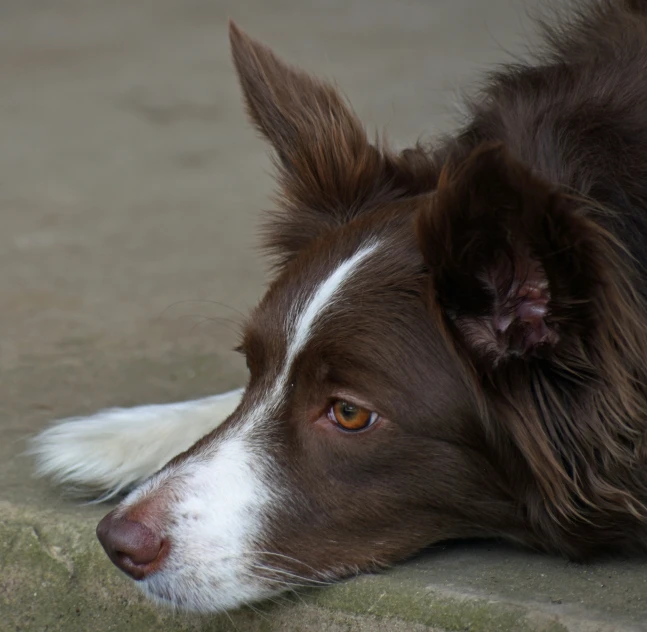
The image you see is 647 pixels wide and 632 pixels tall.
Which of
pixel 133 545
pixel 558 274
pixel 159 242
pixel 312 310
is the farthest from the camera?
pixel 159 242

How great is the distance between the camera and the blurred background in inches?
193

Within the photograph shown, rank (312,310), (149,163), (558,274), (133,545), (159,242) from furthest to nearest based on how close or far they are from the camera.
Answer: (149,163), (159,242), (312,310), (133,545), (558,274)

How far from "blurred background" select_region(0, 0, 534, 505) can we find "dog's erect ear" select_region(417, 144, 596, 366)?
1.14m

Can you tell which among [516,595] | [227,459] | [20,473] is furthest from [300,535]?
[20,473]

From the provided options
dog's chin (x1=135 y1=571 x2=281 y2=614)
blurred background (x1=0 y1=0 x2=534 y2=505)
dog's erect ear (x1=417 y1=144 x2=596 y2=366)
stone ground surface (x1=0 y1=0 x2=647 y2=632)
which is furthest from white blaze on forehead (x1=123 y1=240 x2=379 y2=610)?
blurred background (x1=0 y1=0 x2=534 y2=505)

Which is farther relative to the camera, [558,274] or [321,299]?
[321,299]

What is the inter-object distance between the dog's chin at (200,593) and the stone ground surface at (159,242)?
0.11 metres

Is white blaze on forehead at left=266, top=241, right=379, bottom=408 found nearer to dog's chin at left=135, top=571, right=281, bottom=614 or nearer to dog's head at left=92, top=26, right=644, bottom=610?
dog's head at left=92, top=26, right=644, bottom=610

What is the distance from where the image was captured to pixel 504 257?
2.71 m

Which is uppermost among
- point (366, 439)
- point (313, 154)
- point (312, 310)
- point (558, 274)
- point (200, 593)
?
point (313, 154)

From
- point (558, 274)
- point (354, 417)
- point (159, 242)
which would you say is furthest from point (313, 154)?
point (159, 242)

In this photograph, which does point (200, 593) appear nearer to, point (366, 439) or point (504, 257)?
point (366, 439)

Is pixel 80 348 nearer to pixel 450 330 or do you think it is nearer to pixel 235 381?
pixel 235 381

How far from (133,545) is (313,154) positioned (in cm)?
132
